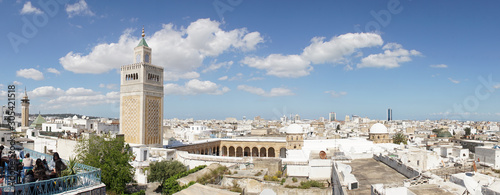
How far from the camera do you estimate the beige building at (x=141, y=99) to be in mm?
24375

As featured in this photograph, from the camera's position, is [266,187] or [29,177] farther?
[266,187]

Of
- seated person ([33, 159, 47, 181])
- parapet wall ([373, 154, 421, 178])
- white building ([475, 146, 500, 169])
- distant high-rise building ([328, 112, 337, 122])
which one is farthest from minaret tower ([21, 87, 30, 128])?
distant high-rise building ([328, 112, 337, 122])

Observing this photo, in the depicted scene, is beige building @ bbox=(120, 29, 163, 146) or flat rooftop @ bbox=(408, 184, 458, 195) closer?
flat rooftop @ bbox=(408, 184, 458, 195)

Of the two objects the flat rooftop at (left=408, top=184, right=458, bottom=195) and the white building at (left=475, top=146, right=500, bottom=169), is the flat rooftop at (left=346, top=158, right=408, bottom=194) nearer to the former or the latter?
the flat rooftop at (left=408, top=184, right=458, bottom=195)

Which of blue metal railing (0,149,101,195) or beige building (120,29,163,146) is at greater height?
beige building (120,29,163,146)

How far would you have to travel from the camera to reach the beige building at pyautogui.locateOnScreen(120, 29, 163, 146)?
2438 centimetres

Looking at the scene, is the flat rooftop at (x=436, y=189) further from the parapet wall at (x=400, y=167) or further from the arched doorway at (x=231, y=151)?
the arched doorway at (x=231, y=151)

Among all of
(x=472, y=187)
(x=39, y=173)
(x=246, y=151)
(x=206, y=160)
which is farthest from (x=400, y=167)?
(x=246, y=151)

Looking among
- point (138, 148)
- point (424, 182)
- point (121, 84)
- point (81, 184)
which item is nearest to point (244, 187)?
point (424, 182)

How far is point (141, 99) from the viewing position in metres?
24.4

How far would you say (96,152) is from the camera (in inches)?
643

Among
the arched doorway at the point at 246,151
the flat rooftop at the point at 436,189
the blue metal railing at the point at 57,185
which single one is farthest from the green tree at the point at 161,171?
the arched doorway at the point at 246,151

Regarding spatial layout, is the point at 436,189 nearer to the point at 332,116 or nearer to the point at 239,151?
the point at 239,151

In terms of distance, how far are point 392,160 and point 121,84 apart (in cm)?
1955
